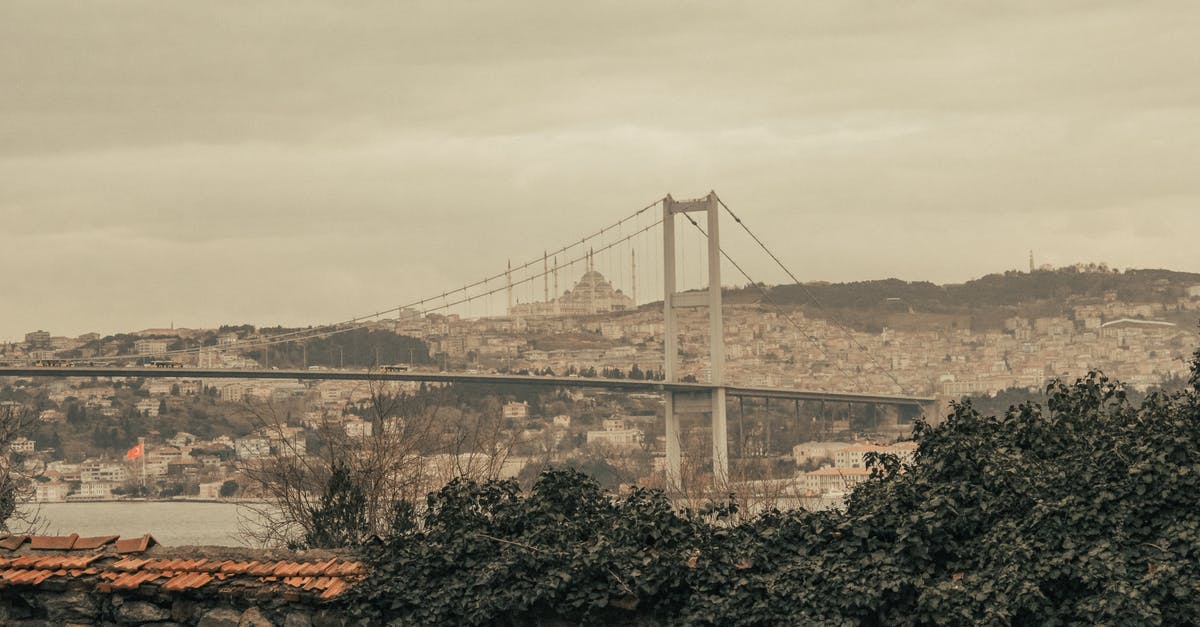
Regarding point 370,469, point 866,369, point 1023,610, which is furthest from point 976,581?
point 866,369

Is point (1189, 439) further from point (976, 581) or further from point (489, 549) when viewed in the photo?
point (489, 549)

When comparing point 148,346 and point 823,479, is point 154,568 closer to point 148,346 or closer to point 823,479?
point 823,479

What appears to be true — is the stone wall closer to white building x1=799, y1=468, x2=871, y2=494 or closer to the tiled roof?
the tiled roof

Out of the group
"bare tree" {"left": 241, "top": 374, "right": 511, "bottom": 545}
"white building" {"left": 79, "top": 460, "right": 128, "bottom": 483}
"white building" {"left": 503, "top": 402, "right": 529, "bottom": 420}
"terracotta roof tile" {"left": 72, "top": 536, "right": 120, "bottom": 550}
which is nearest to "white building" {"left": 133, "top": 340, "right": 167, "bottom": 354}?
"white building" {"left": 79, "top": 460, "right": 128, "bottom": 483}

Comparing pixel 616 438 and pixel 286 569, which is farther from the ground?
pixel 286 569

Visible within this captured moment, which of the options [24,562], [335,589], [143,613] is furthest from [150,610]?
[335,589]

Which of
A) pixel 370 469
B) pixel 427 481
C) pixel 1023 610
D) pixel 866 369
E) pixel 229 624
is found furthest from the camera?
pixel 866 369
